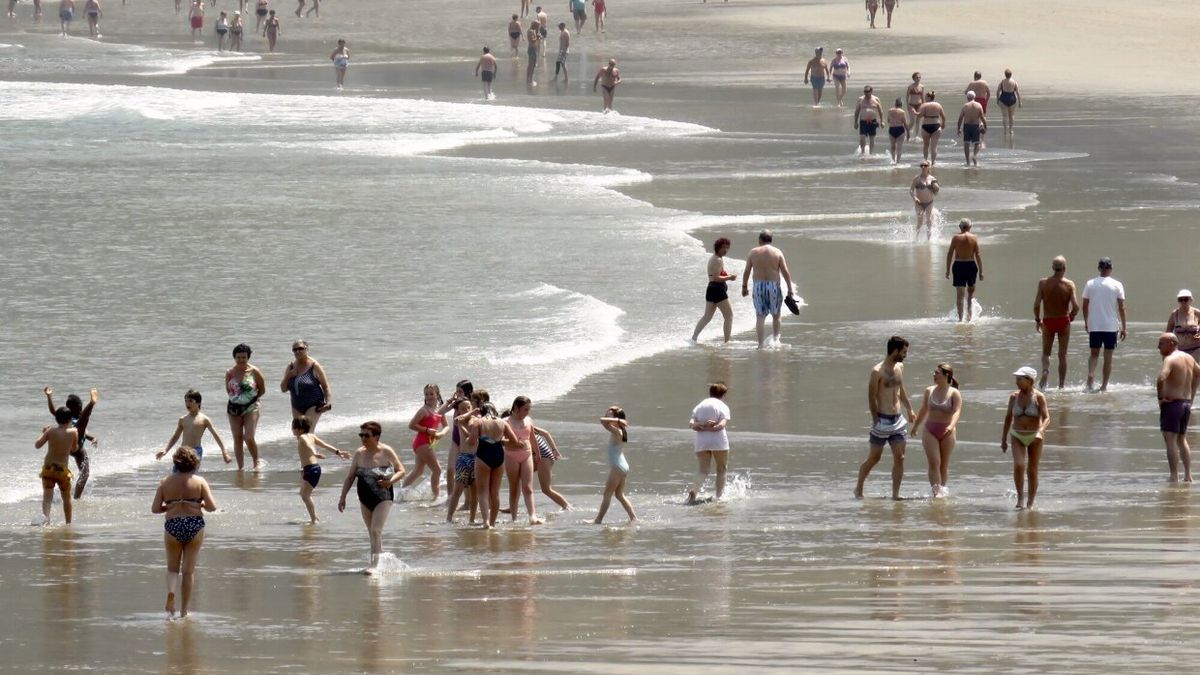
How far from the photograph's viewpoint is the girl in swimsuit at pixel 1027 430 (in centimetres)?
1439

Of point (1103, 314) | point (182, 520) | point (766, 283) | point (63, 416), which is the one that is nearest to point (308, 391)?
point (63, 416)

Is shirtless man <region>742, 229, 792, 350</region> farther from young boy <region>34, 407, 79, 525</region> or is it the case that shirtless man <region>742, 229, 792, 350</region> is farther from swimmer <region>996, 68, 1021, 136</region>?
swimmer <region>996, 68, 1021, 136</region>

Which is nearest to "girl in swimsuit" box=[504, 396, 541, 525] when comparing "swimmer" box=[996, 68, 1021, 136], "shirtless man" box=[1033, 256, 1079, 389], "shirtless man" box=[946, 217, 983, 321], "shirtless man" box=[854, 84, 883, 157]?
"shirtless man" box=[1033, 256, 1079, 389]

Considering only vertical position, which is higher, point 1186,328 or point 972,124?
point 972,124

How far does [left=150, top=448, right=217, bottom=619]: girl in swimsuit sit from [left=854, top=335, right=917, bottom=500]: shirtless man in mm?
5230

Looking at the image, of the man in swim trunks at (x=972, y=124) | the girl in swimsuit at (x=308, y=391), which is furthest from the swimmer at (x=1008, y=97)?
the girl in swimsuit at (x=308, y=391)

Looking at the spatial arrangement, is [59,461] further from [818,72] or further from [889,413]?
[818,72]

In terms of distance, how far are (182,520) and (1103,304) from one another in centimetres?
980

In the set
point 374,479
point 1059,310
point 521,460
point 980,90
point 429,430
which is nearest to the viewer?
point 374,479

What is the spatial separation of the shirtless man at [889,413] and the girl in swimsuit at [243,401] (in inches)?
204

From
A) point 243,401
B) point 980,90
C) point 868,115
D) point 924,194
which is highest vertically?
point 980,90

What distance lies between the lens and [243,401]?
17.0 metres

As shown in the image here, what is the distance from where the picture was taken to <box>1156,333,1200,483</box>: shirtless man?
15148 millimetres

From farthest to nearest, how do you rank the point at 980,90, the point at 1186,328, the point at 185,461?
the point at 980,90 → the point at 1186,328 → the point at 185,461
